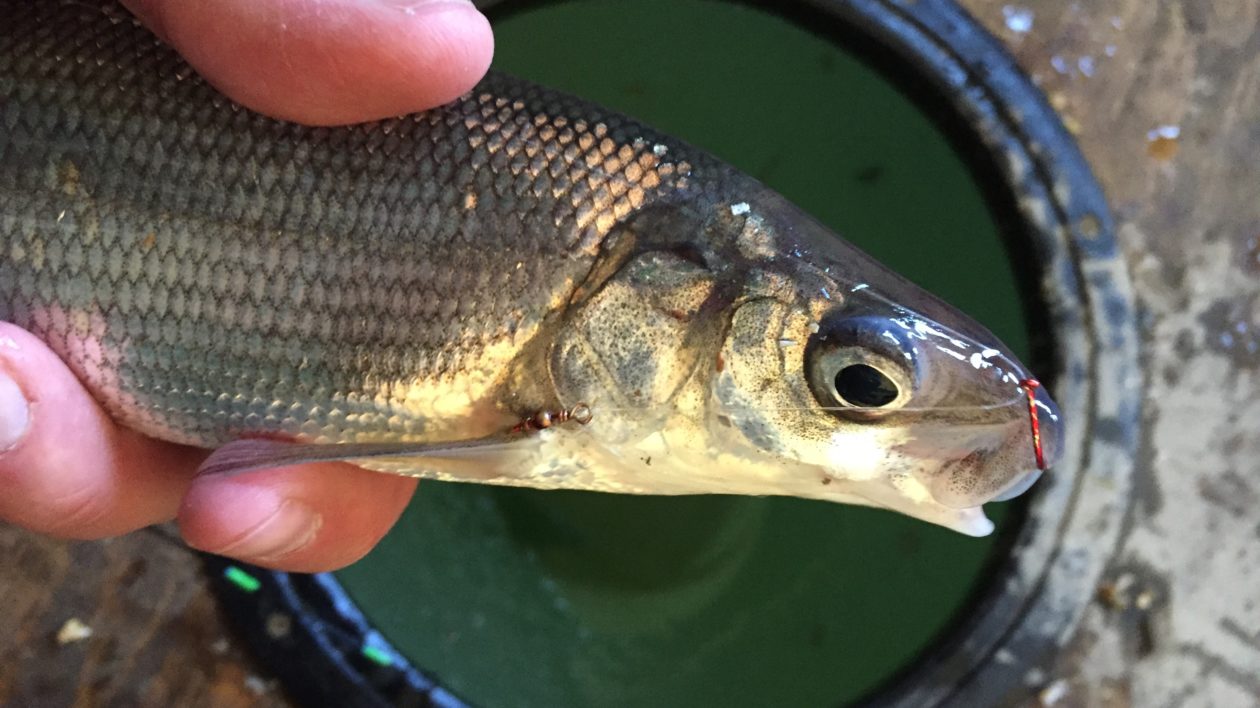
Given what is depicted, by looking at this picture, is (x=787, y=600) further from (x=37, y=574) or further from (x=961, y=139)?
(x=37, y=574)

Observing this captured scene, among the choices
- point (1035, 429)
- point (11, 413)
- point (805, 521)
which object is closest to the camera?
point (1035, 429)

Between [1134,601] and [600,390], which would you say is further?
[1134,601]

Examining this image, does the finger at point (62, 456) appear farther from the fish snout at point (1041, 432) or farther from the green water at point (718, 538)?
the fish snout at point (1041, 432)

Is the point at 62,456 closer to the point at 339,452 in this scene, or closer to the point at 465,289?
the point at 339,452

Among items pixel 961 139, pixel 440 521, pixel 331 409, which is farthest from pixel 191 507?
pixel 961 139

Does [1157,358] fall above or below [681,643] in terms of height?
above

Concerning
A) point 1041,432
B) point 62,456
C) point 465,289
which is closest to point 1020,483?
point 1041,432
